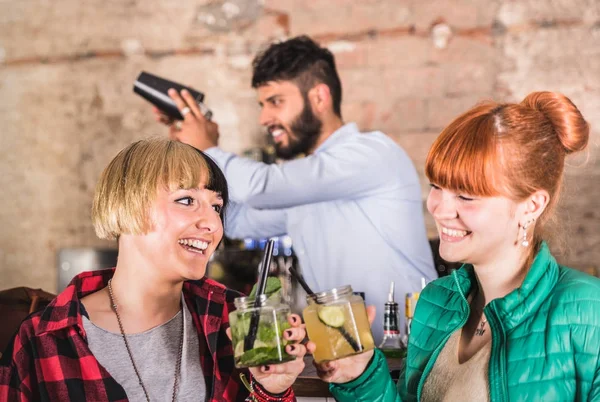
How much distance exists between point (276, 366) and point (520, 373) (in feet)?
1.58

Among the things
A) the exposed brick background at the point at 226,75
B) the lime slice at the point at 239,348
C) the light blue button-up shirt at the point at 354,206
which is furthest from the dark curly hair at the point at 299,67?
the lime slice at the point at 239,348

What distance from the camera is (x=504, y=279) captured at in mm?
1663

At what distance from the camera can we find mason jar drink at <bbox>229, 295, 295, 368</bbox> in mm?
1338

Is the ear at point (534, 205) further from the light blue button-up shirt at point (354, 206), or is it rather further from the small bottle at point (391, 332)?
the light blue button-up shirt at point (354, 206)

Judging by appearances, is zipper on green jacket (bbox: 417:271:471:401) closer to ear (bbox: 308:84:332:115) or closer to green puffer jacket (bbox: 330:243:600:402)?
green puffer jacket (bbox: 330:243:600:402)

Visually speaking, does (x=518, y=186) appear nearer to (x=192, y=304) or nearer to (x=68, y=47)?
(x=192, y=304)

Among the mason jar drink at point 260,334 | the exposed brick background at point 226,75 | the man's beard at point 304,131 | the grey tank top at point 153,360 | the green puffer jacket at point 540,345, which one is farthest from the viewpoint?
the exposed brick background at point 226,75

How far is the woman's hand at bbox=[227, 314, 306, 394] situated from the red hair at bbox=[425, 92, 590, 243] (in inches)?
19.2

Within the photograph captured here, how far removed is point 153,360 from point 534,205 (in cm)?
87

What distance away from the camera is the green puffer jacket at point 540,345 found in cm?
146

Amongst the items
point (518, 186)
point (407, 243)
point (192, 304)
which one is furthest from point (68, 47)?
point (518, 186)

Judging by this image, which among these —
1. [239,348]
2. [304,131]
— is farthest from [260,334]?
[304,131]

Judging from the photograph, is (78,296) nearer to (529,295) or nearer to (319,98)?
(529,295)

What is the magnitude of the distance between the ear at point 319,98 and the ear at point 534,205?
1781 mm
